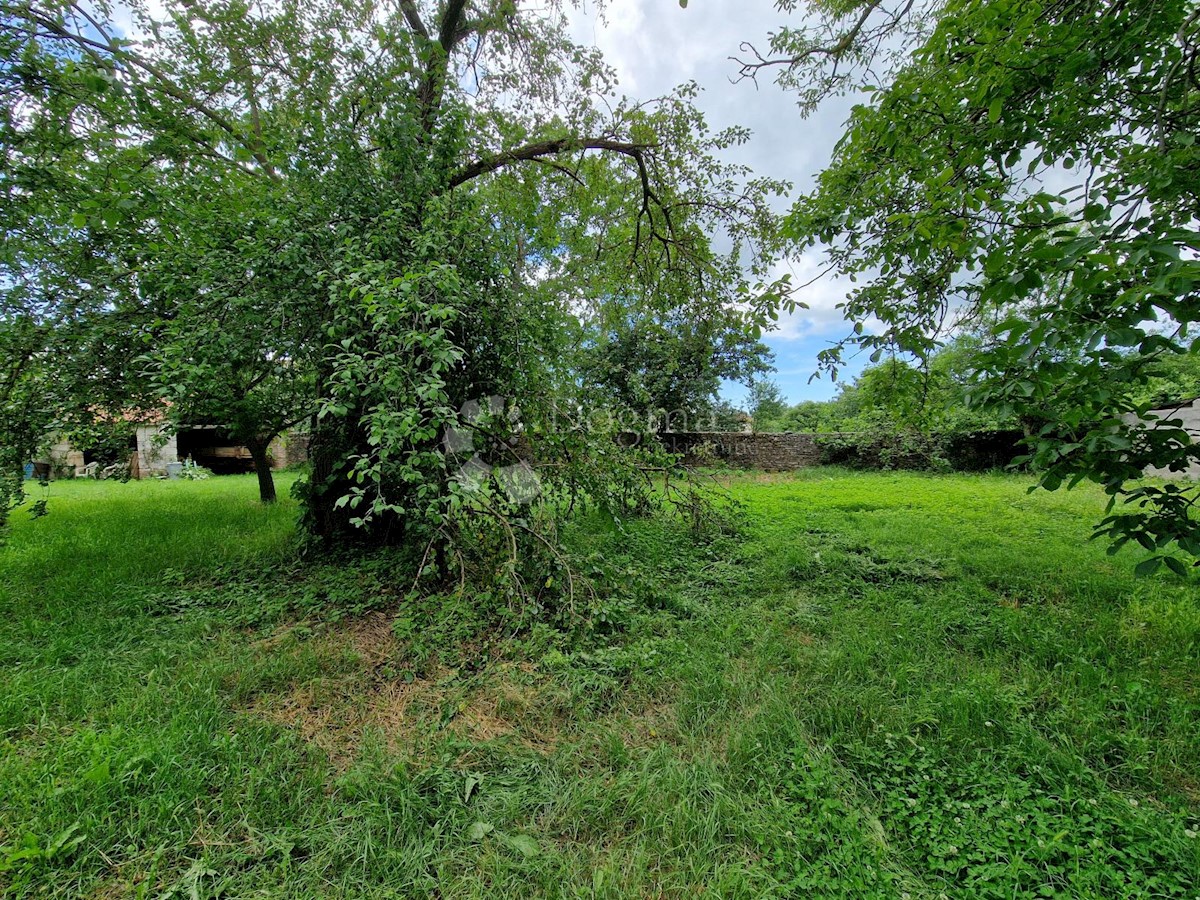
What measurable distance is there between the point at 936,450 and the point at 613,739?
12.7 metres

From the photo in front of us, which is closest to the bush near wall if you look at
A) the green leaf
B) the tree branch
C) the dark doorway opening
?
the tree branch

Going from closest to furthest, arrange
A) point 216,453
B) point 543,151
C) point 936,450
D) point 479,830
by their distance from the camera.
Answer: point 479,830, point 543,151, point 936,450, point 216,453

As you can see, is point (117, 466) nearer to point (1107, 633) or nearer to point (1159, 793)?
point (1159, 793)

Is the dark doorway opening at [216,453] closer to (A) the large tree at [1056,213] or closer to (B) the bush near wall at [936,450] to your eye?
(A) the large tree at [1056,213]

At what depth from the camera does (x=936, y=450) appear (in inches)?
450

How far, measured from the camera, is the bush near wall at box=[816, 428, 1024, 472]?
1121cm

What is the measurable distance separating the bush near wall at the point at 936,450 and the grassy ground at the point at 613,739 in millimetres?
8874

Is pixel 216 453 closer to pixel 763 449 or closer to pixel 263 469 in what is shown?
pixel 263 469

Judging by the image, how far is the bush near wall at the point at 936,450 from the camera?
441 inches

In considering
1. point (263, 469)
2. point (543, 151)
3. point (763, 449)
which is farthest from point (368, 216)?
point (763, 449)

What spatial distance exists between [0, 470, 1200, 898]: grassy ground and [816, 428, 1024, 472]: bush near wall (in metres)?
8.87

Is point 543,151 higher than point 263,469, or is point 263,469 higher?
point 543,151

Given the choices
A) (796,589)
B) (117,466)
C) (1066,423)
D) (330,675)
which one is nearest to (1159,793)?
(1066,423)

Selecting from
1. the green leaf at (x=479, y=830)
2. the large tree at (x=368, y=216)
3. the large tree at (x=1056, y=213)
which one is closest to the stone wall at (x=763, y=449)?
the large tree at (x=368, y=216)
